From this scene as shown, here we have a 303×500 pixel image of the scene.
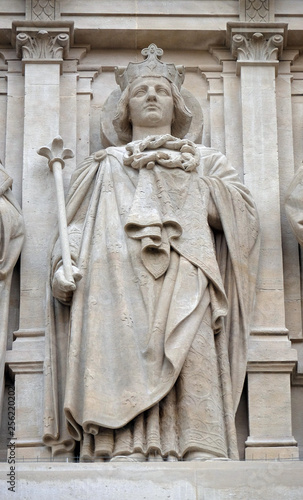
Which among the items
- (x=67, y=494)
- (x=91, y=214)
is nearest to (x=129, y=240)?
(x=91, y=214)

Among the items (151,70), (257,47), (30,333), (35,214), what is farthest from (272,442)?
(257,47)

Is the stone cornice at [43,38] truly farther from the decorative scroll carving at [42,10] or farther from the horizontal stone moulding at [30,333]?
the horizontal stone moulding at [30,333]

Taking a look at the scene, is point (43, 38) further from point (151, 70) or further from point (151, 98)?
point (151, 98)

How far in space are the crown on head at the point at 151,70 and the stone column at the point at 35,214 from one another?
0.67 metres

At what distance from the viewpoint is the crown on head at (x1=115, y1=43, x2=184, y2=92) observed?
15766 mm

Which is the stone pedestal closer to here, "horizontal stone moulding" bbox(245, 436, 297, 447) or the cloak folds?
the cloak folds

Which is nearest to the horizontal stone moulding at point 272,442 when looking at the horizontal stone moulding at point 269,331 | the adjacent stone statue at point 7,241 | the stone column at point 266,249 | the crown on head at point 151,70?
the stone column at point 266,249

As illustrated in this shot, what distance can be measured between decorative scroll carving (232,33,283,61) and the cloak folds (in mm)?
1385

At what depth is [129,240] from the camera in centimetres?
1466

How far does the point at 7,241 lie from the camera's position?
596 inches

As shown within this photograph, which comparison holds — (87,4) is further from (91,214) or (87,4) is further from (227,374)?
(227,374)

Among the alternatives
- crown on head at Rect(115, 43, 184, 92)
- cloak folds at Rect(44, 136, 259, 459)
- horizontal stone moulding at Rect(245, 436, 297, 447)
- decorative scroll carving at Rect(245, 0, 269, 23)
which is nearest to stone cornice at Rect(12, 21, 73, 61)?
crown on head at Rect(115, 43, 184, 92)

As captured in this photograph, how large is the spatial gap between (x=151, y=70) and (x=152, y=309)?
259cm

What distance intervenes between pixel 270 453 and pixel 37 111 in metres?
3.98
